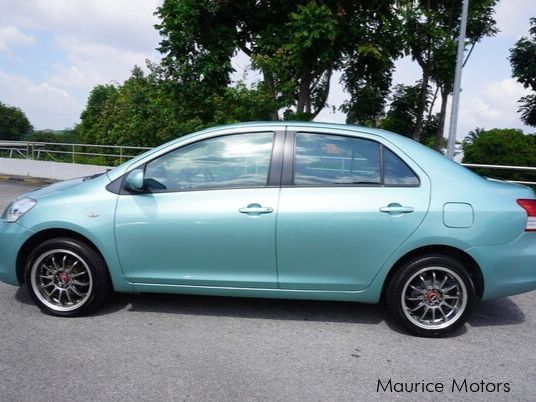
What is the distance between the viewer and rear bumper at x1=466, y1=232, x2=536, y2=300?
3.67 m

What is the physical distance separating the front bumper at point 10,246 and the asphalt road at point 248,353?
13.7 inches

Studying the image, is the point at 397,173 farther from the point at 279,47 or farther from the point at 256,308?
the point at 279,47

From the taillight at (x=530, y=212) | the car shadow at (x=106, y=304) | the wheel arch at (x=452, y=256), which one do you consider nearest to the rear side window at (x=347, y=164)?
the wheel arch at (x=452, y=256)

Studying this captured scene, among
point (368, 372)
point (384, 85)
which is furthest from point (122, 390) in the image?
point (384, 85)

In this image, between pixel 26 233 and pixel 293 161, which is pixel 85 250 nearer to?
pixel 26 233

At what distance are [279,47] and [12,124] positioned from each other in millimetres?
89400

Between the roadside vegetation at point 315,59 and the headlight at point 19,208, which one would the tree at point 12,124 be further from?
the headlight at point 19,208

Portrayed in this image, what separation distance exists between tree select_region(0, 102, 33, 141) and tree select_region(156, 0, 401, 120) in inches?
3170

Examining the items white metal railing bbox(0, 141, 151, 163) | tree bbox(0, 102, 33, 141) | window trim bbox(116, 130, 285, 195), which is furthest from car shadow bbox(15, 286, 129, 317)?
tree bbox(0, 102, 33, 141)

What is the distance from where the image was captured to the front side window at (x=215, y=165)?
3.87m

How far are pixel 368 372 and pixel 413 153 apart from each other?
5.78ft

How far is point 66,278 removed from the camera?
3977mm

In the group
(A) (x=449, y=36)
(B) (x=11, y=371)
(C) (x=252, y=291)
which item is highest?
(A) (x=449, y=36)

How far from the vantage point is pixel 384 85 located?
14.9m
